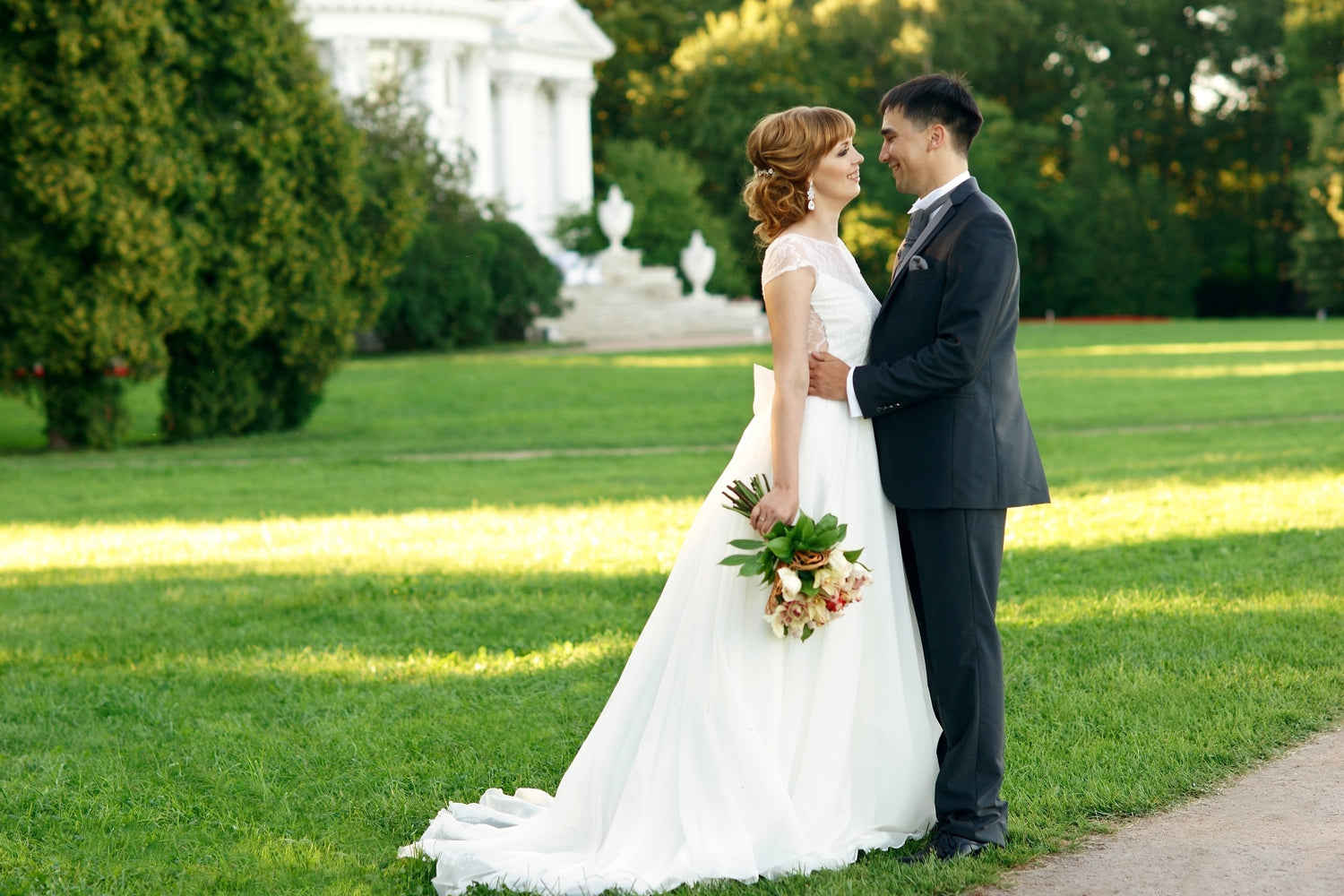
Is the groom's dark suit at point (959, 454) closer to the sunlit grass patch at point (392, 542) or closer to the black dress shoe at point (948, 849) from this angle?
the black dress shoe at point (948, 849)

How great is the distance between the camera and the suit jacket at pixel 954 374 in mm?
4117

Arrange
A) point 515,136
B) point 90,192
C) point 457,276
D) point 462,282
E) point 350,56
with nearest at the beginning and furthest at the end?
point 90,192
point 457,276
point 462,282
point 350,56
point 515,136

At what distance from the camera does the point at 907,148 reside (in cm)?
423

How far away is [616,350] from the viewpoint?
107 feet

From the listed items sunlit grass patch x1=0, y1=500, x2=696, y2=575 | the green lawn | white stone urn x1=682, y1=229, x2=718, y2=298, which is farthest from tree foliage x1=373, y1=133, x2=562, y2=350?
sunlit grass patch x1=0, y1=500, x2=696, y2=575

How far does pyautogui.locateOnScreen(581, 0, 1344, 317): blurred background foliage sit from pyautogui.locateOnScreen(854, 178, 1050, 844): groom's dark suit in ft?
143

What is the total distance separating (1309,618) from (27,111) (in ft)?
47.7

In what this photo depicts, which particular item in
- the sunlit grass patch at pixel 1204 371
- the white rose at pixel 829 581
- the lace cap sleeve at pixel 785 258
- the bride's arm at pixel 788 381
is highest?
the lace cap sleeve at pixel 785 258

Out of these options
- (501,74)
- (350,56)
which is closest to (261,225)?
(350,56)

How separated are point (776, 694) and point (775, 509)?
0.56 metres

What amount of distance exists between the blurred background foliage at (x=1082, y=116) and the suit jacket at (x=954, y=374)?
43.5 metres

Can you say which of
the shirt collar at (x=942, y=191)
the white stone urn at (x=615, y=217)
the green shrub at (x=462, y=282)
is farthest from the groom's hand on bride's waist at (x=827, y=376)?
the white stone urn at (x=615, y=217)

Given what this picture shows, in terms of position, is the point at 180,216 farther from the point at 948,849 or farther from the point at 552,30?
the point at 552,30

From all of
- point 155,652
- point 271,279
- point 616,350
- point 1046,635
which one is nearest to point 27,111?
point 271,279
